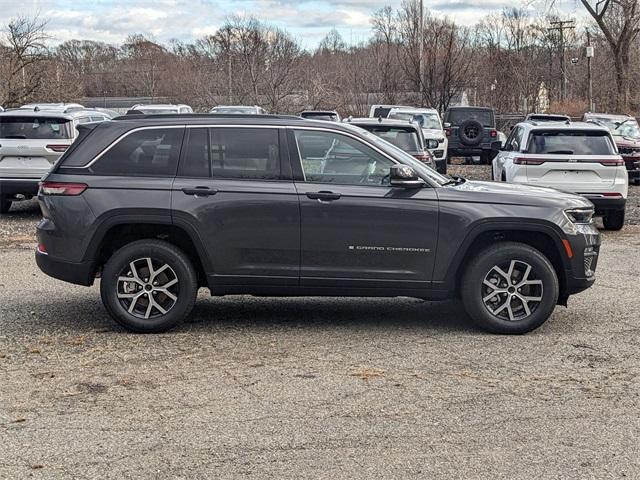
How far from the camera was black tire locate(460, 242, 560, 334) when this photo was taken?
7008 mm

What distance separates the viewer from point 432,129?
24.1 metres

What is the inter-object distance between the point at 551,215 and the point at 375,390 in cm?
238

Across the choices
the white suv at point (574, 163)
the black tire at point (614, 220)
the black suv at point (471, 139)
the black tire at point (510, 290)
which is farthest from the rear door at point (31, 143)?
the black suv at point (471, 139)

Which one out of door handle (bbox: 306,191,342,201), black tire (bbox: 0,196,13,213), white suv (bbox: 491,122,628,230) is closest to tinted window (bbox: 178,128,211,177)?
door handle (bbox: 306,191,342,201)

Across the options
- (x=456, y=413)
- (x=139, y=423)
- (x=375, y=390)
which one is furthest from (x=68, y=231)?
(x=456, y=413)

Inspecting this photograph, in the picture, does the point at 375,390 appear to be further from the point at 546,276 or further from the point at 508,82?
the point at 508,82

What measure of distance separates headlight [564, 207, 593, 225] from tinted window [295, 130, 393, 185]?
1521 mm

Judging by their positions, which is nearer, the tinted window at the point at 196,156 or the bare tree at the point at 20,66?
the tinted window at the point at 196,156

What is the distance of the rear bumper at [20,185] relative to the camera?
14391mm

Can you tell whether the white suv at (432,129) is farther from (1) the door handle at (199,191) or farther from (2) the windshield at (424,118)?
(1) the door handle at (199,191)

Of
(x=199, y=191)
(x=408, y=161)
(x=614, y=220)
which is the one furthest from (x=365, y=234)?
(x=614, y=220)

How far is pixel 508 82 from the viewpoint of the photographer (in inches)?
1967

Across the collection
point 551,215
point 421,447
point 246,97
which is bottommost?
point 421,447

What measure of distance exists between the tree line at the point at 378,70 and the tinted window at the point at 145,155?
31.5 meters
